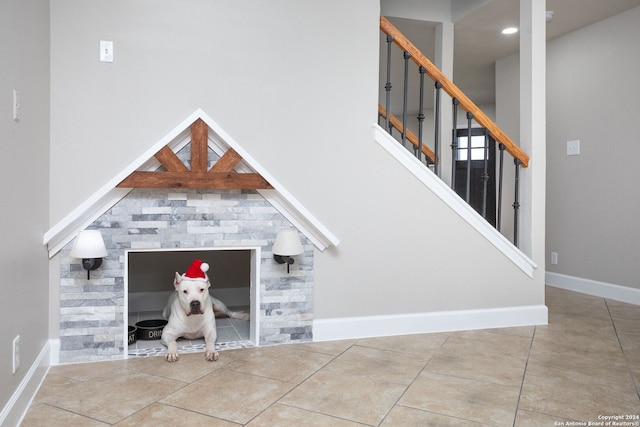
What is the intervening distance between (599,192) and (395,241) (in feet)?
8.10

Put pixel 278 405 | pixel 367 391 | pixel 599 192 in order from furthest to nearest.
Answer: pixel 599 192
pixel 367 391
pixel 278 405

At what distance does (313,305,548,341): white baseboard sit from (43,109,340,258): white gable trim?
496 millimetres

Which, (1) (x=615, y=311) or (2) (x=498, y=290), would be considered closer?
(2) (x=498, y=290)

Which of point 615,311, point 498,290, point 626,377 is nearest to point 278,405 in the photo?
point 626,377

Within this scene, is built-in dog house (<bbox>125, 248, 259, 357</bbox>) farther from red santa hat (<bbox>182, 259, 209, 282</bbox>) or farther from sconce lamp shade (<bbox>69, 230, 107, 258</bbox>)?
sconce lamp shade (<bbox>69, 230, 107, 258</bbox>)

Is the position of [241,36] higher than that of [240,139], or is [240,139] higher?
[241,36]

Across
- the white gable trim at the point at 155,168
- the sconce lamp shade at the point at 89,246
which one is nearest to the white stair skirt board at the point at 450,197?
the white gable trim at the point at 155,168

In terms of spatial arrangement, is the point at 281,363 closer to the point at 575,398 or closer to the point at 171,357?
the point at 171,357

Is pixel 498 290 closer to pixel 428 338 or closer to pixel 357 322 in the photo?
pixel 428 338

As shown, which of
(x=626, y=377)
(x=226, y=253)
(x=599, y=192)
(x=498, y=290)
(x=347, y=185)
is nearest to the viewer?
(x=626, y=377)

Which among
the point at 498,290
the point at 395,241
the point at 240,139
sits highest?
the point at 240,139

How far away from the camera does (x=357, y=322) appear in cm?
297

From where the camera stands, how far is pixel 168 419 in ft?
5.99

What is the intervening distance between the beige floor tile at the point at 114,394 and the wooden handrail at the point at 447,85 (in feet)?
7.76
